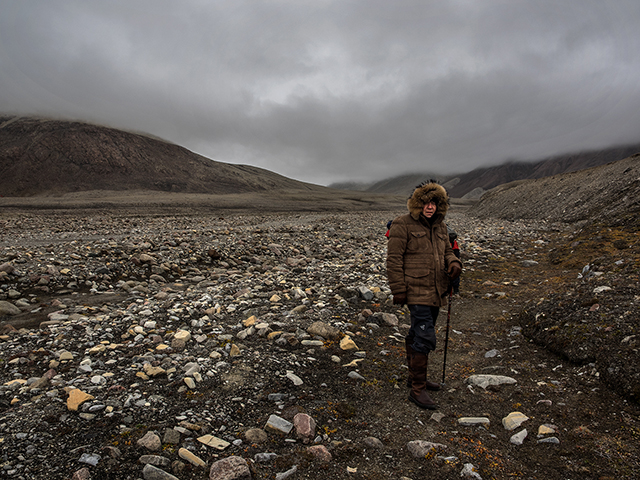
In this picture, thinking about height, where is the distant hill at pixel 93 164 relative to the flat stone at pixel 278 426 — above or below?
above

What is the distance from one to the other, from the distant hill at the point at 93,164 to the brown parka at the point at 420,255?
114m

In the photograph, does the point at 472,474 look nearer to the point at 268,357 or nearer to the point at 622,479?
the point at 622,479

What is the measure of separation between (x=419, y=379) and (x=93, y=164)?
135017mm

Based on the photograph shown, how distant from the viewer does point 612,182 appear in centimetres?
2259

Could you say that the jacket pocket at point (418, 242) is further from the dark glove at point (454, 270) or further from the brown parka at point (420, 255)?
the dark glove at point (454, 270)

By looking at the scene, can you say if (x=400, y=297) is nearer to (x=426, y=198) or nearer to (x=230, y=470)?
(x=426, y=198)

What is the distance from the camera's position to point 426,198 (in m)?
4.89

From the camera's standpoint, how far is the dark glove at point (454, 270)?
15.8 ft

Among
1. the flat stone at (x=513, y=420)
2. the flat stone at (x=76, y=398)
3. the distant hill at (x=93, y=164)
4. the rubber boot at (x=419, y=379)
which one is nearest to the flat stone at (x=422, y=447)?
the rubber boot at (x=419, y=379)

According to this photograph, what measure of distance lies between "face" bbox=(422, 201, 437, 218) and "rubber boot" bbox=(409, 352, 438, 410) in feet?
6.57

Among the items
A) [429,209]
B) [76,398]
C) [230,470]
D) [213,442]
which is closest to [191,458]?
[213,442]

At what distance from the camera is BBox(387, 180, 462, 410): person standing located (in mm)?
4703

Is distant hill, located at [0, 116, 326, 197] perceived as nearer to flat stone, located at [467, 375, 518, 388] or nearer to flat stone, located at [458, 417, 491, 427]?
flat stone, located at [467, 375, 518, 388]

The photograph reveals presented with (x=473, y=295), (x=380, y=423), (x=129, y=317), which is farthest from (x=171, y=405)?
(x=473, y=295)
